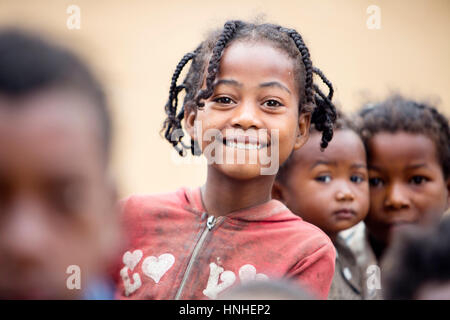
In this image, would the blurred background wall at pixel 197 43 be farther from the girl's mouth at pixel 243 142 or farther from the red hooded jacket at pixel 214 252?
the girl's mouth at pixel 243 142

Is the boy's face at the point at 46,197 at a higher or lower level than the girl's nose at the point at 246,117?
lower

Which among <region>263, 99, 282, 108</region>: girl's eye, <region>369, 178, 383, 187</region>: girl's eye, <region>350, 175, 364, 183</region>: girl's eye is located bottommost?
<region>369, 178, 383, 187</region>: girl's eye

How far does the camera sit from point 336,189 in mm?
2551

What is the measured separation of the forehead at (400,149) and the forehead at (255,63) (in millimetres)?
945

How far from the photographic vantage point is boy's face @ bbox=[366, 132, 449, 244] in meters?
2.61

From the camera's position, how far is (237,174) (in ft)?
6.15

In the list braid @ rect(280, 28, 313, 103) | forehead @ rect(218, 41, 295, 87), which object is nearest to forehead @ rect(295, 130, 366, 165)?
braid @ rect(280, 28, 313, 103)

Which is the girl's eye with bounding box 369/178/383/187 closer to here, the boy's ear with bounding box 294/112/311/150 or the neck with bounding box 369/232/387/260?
the neck with bounding box 369/232/387/260

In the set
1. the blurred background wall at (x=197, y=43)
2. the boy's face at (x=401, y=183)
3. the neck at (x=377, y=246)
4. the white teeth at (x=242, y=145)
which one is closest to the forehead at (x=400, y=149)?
the boy's face at (x=401, y=183)

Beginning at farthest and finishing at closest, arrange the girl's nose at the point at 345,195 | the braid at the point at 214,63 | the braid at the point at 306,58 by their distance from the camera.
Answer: the girl's nose at the point at 345,195 < the braid at the point at 306,58 < the braid at the point at 214,63

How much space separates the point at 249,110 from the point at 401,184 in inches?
46.3

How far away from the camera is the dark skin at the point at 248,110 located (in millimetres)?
1886
